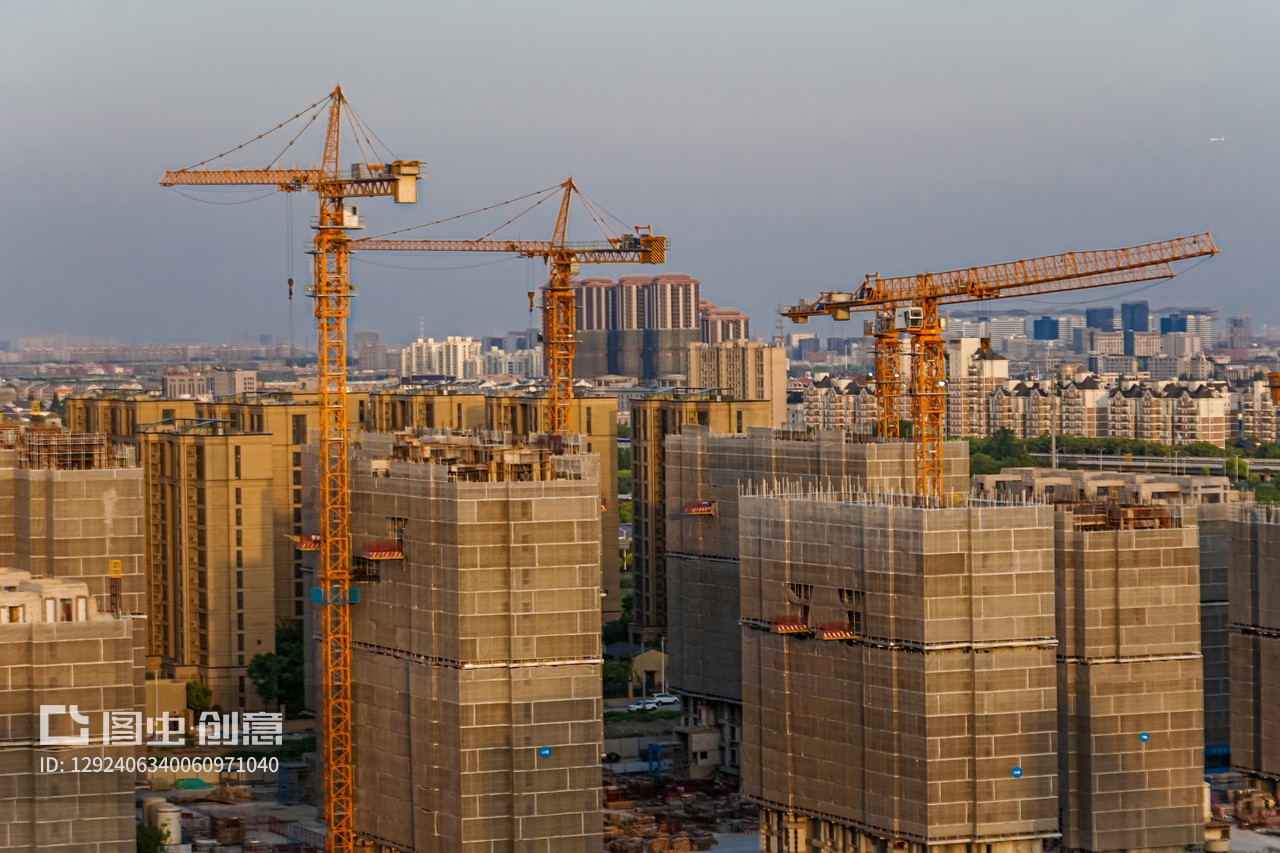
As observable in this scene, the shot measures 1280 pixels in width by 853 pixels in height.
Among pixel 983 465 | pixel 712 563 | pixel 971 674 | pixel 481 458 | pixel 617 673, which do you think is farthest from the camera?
pixel 983 465

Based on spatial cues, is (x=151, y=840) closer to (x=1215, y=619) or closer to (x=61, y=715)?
(x=61, y=715)

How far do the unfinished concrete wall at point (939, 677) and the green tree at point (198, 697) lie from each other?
122ft

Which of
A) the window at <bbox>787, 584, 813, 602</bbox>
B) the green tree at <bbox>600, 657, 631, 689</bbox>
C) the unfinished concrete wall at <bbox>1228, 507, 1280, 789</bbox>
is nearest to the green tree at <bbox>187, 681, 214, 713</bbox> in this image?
the green tree at <bbox>600, 657, 631, 689</bbox>

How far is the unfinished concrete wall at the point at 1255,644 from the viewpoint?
6400cm

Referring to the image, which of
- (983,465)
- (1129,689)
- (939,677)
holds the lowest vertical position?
(1129,689)

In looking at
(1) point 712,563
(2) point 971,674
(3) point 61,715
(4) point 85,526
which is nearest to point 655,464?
(1) point 712,563

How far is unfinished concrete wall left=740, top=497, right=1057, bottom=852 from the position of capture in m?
49.9

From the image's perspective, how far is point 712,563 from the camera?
258 ft

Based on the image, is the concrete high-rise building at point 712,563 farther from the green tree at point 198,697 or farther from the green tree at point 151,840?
the green tree at point 151,840

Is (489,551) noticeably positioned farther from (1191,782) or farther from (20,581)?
(1191,782)

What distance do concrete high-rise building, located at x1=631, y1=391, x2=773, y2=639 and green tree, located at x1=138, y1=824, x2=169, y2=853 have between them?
41.5 meters

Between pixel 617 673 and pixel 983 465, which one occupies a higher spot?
pixel 983 465

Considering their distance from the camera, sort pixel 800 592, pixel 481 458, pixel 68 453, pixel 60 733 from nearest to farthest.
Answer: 1. pixel 60 733
2. pixel 800 592
3. pixel 481 458
4. pixel 68 453

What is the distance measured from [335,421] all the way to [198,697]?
82.9 ft
